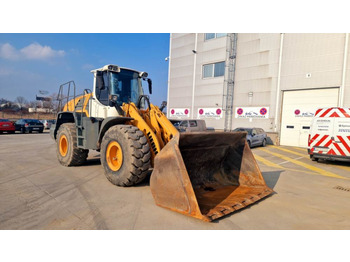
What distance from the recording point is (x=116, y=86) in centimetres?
629

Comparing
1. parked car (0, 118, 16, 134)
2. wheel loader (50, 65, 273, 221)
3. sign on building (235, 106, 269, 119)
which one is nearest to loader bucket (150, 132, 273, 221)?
wheel loader (50, 65, 273, 221)

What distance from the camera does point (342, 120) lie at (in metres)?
9.13

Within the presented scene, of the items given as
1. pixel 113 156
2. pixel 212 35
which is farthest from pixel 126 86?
pixel 212 35

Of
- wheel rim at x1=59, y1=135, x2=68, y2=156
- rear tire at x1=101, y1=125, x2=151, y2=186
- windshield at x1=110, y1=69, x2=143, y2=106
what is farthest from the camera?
wheel rim at x1=59, y1=135, x2=68, y2=156

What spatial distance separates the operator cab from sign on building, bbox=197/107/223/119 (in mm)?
14293

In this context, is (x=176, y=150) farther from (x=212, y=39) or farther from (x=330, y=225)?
(x=212, y=39)

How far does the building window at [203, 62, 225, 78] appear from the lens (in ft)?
A: 65.7

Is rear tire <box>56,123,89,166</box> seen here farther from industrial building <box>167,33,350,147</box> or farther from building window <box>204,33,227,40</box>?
building window <box>204,33,227,40</box>

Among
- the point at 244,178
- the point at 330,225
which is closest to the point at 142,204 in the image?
the point at 244,178

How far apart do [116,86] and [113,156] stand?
2090mm

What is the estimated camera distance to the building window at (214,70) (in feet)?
65.7

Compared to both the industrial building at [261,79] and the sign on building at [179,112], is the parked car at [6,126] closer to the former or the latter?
the sign on building at [179,112]

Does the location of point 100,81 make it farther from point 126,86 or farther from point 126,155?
point 126,155

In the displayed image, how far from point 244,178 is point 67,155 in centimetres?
549
